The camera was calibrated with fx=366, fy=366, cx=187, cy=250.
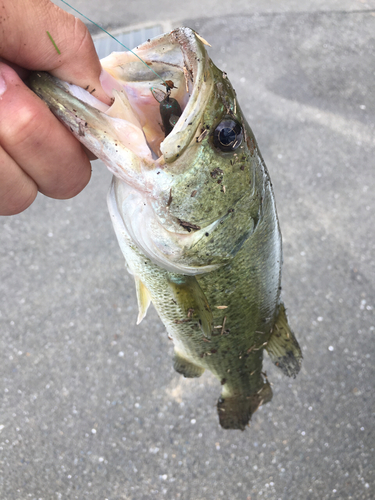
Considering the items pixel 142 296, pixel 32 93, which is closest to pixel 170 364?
pixel 142 296

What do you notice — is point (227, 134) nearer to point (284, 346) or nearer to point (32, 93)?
point (32, 93)

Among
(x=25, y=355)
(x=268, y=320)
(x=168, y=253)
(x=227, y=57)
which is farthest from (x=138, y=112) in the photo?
(x=227, y=57)

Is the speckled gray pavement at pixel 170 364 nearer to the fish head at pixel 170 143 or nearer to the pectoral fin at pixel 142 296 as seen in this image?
the pectoral fin at pixel 142 296

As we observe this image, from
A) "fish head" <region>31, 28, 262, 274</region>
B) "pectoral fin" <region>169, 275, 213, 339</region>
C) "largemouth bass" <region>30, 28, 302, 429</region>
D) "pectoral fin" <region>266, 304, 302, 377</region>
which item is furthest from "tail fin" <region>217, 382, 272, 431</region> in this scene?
"fish head" <region>31, 28, 262, 274</region>

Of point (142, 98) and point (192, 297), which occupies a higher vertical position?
point (142, 98)

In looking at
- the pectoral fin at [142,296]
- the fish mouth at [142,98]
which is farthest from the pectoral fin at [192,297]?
the fish mouth at [142,98]

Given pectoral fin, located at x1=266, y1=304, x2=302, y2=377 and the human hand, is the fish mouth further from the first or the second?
pectoral fin, located at x1=266, y1=304, x2=302, y2=377

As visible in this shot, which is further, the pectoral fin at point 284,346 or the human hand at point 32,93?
the pectoral fin at point 284,346
